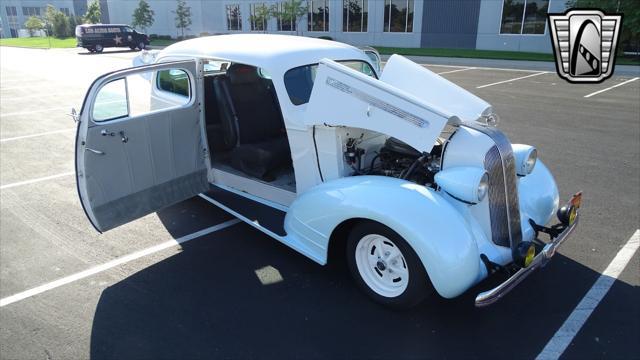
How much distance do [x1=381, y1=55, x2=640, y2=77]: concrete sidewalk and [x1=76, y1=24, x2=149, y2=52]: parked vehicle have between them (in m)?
20.4

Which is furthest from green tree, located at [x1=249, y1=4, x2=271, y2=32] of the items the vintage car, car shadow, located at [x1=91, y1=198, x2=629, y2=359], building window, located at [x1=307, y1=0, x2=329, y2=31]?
car shadow, located at [x1=91, y1=198, x2=629, y2=359]

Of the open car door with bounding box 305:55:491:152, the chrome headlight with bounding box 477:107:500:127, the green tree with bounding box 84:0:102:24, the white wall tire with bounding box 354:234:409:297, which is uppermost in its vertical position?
the green tree with bounding box 84:0:102:24

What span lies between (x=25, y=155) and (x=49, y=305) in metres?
5.19

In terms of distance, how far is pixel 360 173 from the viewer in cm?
408

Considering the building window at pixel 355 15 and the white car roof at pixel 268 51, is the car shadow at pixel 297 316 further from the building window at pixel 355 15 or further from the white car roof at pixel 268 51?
the building window at pixel 355 15

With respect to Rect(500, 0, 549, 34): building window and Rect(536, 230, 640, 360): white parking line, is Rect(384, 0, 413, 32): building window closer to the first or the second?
Rect(500, 0, 549, 34): building window

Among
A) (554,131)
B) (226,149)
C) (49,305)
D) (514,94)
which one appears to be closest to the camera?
(49,305)

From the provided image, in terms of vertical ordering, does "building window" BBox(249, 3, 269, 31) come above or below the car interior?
above

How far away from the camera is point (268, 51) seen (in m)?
4.46

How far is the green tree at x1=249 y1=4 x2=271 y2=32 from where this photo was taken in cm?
3872

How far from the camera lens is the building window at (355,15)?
33400 mm

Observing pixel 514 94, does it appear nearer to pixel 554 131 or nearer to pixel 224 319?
pixel 554 131

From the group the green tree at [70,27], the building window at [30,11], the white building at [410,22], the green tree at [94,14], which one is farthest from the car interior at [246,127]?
the building window at [30,11]

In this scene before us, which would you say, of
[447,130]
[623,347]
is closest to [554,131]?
[447,130]
